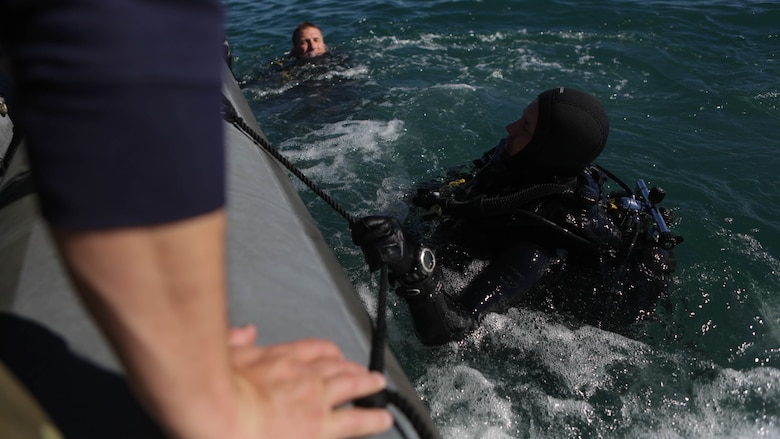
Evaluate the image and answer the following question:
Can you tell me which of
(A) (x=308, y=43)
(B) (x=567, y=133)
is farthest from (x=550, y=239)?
(A) (x=308, y=43)

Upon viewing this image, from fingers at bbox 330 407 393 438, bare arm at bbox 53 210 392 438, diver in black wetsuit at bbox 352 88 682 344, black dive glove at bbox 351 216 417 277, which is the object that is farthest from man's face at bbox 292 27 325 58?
bare arm at bbox 53 210 392 438

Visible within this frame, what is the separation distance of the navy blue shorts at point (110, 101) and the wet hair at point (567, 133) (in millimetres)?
2314

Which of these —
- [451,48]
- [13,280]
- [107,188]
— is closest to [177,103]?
[107,188]

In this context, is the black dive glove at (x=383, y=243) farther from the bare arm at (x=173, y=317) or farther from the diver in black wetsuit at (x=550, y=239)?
the bare arm at (x=173, y=317)

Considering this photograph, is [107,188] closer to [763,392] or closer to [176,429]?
[176,429]

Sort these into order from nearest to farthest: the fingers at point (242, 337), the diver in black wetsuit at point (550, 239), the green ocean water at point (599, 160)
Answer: the fingers at point (242, 337), the diver in black wetsuit at point (550, 239), the green ocean water at point (599, 160)

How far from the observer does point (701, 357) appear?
9.70ft

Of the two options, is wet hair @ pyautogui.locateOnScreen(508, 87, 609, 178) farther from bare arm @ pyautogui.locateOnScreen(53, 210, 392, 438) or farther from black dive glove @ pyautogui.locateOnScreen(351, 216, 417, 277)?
bare arm @ pyautogui.locateOnScreen(53, 210, 392, 438)

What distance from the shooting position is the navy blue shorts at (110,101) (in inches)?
19.8

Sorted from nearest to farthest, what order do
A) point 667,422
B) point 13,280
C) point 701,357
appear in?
point 13,280
point 667,422
point 701,357

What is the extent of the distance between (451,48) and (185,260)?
24.7 ft

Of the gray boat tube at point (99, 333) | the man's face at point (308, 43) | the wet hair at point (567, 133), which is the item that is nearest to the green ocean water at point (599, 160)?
the man's face at point (308, 43)

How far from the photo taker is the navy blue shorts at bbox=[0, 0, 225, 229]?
50 centimetres

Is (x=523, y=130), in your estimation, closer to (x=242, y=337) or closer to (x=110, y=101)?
(x=242, y=337)
